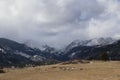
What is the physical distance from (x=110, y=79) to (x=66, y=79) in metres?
9.43

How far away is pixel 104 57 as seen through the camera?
178 meters

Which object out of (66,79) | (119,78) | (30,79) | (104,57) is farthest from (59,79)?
(104,57)

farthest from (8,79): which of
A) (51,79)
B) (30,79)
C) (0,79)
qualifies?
(51,79)

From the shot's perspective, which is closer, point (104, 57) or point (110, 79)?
point (110, 79)

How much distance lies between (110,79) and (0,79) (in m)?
27.7

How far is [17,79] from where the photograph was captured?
247 ft

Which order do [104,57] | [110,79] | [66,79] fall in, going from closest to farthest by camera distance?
1. [110,79]
2. [66,79]
3. [104,57]

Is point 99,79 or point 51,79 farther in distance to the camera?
point 51,79

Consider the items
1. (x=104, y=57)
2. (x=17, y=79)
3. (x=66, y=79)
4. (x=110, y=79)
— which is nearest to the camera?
(x=110, y=79)

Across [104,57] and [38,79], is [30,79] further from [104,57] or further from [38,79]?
[104,57]

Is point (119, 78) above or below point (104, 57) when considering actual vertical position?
below

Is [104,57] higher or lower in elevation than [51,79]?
higher

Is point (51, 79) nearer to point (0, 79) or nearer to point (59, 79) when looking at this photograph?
point (59, 79)

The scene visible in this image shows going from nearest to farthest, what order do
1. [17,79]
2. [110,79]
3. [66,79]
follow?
[110,79] → [66,79] → [17,79]
